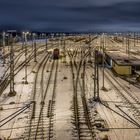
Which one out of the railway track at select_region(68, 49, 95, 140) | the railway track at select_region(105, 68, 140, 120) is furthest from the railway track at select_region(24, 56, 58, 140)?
the railway track at select_region(105, 68, 140, 120)

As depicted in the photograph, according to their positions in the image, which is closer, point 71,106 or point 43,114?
point 43,114

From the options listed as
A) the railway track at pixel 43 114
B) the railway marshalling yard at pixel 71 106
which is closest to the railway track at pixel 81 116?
the railway marshalling yard at pixel 71 106

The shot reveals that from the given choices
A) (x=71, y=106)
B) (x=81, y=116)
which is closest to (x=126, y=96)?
(x=71, y=106)

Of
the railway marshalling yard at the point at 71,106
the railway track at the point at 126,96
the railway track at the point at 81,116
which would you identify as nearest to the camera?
the railway track at the point at 81,116

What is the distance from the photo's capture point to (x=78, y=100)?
106ft

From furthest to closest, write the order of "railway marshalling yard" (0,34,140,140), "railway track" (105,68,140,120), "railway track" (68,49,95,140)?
"railway track" (105,68,140,120) < "railway marshalling yard" (0,34,140,140) < "railway track" (68,49,95,140)

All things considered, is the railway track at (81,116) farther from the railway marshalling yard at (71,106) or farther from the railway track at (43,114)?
the railway track at (43,114)

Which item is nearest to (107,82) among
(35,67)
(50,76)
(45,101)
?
(50,76)

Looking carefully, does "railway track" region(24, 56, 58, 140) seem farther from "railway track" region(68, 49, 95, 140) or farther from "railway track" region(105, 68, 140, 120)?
"railway track" region(105, 68, 140, 120)

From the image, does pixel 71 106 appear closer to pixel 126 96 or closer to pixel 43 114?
pixel 43 114

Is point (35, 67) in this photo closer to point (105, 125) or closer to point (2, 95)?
point (2, 95)

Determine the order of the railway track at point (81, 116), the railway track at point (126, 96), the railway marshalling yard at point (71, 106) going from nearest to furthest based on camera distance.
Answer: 1. the railway track at point (81, 116)
2. the railway marshalling yard at point (71, 106)
3. the railway track at point (126, 96)

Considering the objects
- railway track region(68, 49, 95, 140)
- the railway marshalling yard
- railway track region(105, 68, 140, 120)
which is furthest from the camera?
railway track region(105, 68, 140, 120)

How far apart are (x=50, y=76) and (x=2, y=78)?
19.6 feet
